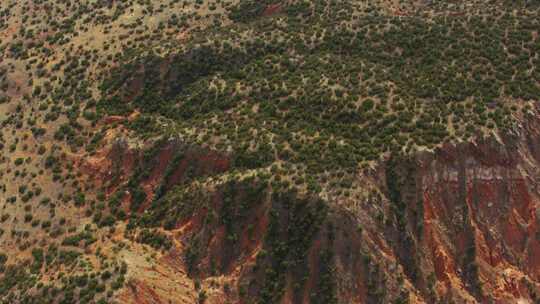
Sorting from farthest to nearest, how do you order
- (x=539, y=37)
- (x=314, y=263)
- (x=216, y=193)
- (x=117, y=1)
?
(x=117, y=1) → (x=539, y=37) → (x=216, y=193) → (x=314, y=263)

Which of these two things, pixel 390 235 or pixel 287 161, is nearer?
pixel 390 235

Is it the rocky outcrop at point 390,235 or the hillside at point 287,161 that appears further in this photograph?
the hillside at point 287,161

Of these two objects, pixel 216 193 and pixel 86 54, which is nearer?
pixel 216 193

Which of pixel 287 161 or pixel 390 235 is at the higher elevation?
pixel 287 161

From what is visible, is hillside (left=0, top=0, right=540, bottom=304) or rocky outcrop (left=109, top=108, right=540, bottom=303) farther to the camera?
hillside (left=0, top=0, right=540, bottom=304)

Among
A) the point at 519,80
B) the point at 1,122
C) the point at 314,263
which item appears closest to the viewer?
the point at 314,263

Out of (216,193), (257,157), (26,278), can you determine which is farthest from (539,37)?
(26,278)

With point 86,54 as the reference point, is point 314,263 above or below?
below

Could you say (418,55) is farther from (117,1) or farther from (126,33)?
(117,1)
